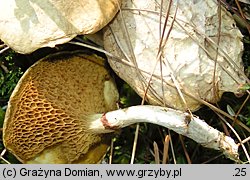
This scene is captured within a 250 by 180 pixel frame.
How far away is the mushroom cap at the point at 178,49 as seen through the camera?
129cm

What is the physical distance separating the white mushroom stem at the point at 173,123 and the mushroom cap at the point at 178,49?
0.04 metres

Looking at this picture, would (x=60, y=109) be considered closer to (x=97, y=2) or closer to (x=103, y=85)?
(x=103, y=85)

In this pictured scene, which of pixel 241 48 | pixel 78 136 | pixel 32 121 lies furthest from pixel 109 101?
pixel 241 48

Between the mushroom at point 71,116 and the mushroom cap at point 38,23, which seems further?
the mushroom at point 71,116

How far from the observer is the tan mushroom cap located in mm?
1341

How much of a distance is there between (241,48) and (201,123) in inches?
9.5

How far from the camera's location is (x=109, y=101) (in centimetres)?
150

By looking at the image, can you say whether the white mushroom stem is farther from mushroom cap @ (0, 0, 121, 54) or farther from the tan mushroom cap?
mushroom cap @ (0, 0, 121, 54)

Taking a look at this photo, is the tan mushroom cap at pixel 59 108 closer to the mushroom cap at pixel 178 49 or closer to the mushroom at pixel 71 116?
the mushroom at pixel 71 116

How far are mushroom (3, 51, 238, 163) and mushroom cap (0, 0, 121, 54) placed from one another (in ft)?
0.50

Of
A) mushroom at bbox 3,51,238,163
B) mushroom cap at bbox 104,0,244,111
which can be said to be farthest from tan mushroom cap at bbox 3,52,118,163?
mushroom cap at bbox 104,0,244,111

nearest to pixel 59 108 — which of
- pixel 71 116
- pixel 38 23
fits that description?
pixel 71 116

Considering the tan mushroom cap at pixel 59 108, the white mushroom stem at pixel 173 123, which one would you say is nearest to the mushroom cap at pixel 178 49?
the white mushroom stem at pixel 173 123

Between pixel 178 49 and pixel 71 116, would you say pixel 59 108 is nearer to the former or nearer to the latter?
pixel 71 116
